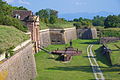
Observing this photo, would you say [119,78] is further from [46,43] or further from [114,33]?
[114,33]

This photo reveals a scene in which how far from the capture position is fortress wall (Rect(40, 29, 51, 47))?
4479cm

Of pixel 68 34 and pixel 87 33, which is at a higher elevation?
pixel 68 34

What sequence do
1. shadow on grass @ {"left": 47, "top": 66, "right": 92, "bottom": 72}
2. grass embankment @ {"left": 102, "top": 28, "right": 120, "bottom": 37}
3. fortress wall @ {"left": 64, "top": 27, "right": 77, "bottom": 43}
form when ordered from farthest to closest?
1. grass embankment @ {"left": 102, "top": 28, "right": 120, "bottom": 37}
2. fortress wall @ {"left": 64, "top": 27, "right": 77, "bottom": 43}
3. shadow on grass @ {"left": 47, "top": 66, "right": 92, "bottom": 72}

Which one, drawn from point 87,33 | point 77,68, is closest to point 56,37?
point 87,33

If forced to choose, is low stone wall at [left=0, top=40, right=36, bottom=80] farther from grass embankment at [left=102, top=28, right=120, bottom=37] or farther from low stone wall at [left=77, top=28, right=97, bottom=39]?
low stone wall at [left=77, top=28, right=97, bottom=39]

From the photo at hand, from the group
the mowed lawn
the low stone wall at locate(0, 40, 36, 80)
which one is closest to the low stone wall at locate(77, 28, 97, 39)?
the mowed lawn

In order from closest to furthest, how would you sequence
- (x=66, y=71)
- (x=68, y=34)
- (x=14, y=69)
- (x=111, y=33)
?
(x=14, y=69) → (x=66, y=71) → (x=68, y=34) → (x=111, y=33)

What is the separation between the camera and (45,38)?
157ft

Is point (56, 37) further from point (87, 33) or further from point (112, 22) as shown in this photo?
point (112, 22)

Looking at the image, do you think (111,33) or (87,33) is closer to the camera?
(111,33)

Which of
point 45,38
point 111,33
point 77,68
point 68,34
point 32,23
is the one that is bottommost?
point 77,68

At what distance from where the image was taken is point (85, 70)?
82.3 ft

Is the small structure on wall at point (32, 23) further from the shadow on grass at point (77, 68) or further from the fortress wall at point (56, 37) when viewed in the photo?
the fortress wall at point (56, 37)

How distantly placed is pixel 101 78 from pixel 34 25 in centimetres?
1868
